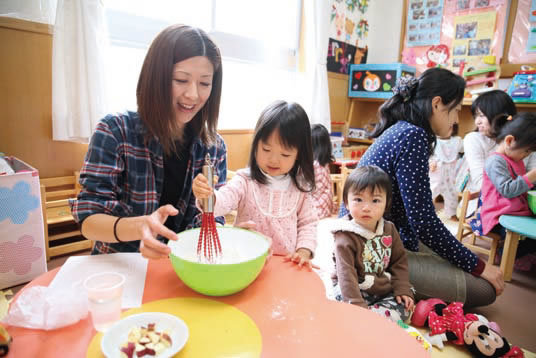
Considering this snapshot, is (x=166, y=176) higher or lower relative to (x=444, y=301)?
higher

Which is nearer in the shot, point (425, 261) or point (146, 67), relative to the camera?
point (146, 67)

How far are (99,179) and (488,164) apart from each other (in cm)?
218

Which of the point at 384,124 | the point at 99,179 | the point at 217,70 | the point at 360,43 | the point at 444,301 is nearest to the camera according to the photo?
the point at 99,179

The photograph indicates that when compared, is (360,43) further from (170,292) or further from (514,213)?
(170,292)

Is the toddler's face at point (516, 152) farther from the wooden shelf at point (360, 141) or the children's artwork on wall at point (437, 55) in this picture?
the children's artwork on wall at point (437, 55)

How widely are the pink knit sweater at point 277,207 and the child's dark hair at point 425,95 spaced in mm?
685

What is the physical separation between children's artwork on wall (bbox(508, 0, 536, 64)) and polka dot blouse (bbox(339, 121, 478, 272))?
9.15 feet

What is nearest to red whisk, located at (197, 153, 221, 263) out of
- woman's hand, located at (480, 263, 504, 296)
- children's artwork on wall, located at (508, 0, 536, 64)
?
woman's hand, located at (480, 263, 504, 296)

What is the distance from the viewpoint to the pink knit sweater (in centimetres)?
130

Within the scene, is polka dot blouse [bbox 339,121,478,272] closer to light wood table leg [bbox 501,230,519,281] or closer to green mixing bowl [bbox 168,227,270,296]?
light wood table leg [bbox 501,230,519,281]

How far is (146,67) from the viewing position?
3.22 ft

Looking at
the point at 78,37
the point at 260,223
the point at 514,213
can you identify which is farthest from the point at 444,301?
the point at 78,37

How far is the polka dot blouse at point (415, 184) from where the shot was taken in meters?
1.48

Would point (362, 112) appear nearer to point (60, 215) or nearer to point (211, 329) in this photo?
point (60, 215)
